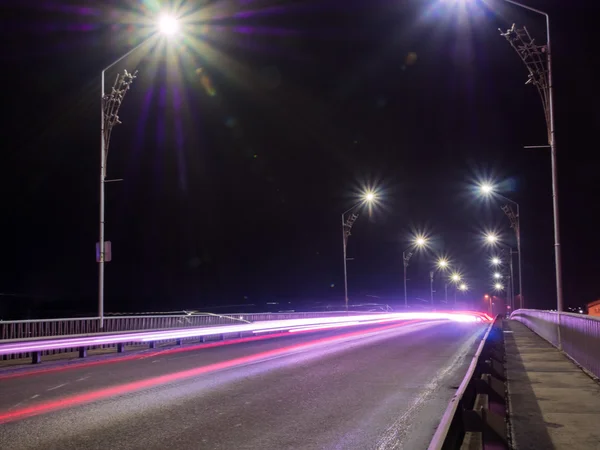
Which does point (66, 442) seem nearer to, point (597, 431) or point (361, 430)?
point (361, 430)

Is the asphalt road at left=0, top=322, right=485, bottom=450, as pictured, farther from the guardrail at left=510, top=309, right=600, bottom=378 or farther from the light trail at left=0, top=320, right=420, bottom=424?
the guardrail at left=510, top=309, right=600, bottom=378

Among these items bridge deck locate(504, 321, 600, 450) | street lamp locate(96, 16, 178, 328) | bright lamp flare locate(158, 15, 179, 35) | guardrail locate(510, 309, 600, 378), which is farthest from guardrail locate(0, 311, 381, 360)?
guardrail locate(510, 309, 600, 378)

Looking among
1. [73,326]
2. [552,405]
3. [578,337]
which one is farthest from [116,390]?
[73,326]

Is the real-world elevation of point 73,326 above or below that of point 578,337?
below

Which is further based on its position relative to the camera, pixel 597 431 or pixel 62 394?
pixel 62 394

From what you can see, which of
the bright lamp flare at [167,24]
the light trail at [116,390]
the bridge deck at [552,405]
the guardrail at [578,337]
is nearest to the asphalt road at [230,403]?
the light trail at [116,390]

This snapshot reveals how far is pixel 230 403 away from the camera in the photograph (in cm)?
954

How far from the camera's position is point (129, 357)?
57.9ft

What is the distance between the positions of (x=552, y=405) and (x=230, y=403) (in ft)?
16.7

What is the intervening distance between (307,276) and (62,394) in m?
78.0

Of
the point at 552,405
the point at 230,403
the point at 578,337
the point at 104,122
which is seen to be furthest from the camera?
the point at 104,122

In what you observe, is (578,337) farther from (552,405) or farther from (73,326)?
(73,326)

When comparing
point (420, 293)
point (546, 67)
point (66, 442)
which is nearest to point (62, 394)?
point (66, 442)

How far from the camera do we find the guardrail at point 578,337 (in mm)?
11539
